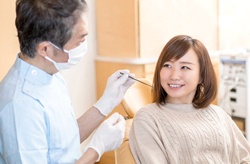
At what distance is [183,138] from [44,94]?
64cm

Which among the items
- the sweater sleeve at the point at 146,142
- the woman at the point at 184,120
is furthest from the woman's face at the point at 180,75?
the sweater sleeve at the point at 146,142

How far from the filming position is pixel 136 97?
205 cm

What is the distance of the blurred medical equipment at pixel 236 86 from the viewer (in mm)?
2891

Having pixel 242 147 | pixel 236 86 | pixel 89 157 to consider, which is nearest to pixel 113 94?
pixel 89 157

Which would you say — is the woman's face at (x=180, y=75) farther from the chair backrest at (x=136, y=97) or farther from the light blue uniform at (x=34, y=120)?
the light blue uniform at (x=34, y=120)

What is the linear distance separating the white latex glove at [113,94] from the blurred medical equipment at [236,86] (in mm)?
1563

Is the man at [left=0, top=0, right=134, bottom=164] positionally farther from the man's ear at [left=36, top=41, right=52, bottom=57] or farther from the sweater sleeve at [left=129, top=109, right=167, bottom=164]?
the sweater sleeve at [left=129, top=109, right=167, bottom=164]

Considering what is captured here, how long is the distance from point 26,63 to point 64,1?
9.3 inches

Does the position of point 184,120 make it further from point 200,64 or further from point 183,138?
point 200,64

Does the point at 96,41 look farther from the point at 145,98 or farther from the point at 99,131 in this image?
the point at 99,131

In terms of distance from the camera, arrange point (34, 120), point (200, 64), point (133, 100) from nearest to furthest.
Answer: point (34, 120)
point (200, 64)
point (133, 100)

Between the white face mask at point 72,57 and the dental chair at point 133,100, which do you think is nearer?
the white face mask at point 72,57

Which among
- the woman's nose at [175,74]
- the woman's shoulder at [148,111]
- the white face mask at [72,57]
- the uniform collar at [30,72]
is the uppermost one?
the white face mask at [72,57]

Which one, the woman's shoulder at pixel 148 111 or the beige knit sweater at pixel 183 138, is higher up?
the woman's shoulder at pixel 148 111
